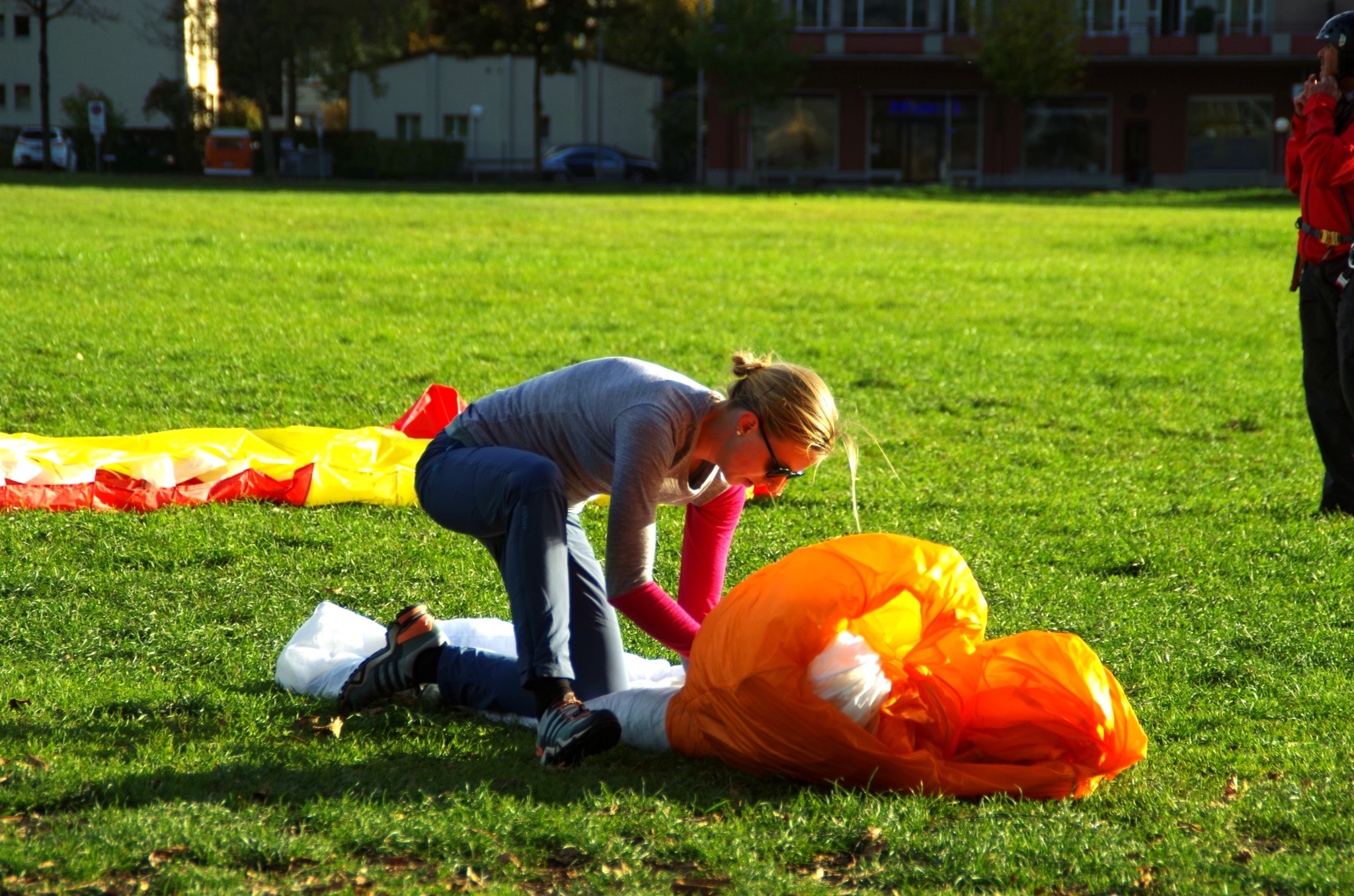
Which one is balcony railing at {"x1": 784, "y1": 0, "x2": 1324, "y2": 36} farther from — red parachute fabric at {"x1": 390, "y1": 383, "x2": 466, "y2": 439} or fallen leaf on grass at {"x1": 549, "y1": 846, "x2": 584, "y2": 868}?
fallen leaf on grass at {"x1": 549, "y1": 846, "x2": 584, "y2": 868}

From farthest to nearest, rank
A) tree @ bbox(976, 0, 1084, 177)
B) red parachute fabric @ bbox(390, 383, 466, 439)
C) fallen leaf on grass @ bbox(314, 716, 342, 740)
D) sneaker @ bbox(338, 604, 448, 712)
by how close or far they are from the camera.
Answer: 1. tree @ bbox(976, 0, 1084, 177)
2. red parachute fabric @ bbox(390, 383, 466, 439)
3. sneaker @ bbox(338, 604, 448, 712)
4. fallen leaf on grass @ bbox(314, 716, 342, 740)

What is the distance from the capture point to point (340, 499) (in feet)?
20.9

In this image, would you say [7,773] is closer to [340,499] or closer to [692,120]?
[340,499]

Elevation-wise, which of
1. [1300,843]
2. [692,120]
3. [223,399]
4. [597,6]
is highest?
[597,6]

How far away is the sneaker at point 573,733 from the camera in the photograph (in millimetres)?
3475

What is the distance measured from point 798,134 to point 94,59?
101 feet

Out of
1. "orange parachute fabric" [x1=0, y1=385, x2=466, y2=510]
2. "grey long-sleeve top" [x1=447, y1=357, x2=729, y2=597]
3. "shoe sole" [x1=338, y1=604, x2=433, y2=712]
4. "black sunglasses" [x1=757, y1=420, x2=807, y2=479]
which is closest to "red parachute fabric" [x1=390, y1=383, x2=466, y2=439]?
"orange parachute fabric" [x1=0, y1=385, x2=466, y2=510]

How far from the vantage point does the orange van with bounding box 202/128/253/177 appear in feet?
157

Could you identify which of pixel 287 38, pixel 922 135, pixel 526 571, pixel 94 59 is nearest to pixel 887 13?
pixel 922 135

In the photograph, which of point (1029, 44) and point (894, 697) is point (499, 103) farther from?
point (894, 697)

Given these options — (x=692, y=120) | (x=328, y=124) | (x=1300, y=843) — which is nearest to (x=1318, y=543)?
(x=1300, y=843)

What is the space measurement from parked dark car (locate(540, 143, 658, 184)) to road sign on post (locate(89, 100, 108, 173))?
49.4 ft

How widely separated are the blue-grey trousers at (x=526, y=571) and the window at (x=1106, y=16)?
Answer: 5042cm

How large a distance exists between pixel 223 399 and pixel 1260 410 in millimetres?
7102
